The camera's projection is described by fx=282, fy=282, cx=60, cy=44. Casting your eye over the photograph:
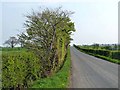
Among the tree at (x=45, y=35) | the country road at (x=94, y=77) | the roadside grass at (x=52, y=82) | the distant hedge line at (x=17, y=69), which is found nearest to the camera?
the roadside grass at (x=52, y=82)

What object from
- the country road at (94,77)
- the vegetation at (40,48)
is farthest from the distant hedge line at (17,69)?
the country road at (94,77)

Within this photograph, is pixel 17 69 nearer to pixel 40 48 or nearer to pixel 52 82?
pixel 52 82

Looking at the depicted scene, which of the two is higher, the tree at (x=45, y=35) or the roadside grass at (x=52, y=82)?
the tree at (x=45, y=35)

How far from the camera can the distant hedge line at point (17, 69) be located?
13906 millimetres

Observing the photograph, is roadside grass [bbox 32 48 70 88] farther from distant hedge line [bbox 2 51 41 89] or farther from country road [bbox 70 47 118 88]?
distant hedge line [bbox 2 51 41 89]

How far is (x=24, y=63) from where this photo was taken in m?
15.9

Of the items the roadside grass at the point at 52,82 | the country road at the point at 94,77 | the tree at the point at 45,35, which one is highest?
the tree at the point at 45,35

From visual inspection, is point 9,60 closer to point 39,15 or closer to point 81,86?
point 81,86

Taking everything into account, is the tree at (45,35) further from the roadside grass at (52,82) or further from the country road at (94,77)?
the roadside grass at (52,82)

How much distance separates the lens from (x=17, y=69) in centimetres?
1491

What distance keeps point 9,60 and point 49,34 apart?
10021 millimetres

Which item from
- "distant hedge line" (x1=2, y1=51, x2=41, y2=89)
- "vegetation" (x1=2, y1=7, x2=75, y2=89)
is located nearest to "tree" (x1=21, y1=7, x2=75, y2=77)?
"vegetation" (x1=2, y1=7, x2=75, y2=89)

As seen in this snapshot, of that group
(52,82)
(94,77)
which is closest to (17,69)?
(52,82)

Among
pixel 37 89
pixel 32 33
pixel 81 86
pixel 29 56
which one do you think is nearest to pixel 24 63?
pixel 29 56
